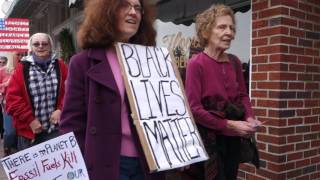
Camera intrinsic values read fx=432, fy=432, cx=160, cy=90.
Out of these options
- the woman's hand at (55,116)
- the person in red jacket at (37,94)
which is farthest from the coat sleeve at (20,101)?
the woman's hand at (55,116)

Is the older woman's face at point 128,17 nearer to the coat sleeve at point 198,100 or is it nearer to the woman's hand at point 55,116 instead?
the coat sleeve at point 198,100

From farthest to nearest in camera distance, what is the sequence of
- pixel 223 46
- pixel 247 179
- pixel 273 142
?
1. pixel 247 179
2. pixel 273 142
3. pixel 223 46

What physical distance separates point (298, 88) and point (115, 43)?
2.15m

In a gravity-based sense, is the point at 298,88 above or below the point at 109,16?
below

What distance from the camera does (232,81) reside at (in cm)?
274

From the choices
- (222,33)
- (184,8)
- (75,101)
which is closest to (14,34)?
(184,8)

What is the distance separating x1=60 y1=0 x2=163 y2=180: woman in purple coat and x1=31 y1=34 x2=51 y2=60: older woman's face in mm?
1886

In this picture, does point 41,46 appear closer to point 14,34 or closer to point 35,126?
point 35,126

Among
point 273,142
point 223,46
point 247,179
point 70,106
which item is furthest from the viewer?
point 247,179

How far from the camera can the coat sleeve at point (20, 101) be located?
3.82 metres

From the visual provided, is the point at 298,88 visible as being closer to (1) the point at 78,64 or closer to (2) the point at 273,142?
(2) the point at 273,142

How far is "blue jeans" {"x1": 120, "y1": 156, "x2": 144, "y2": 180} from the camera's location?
2.08m

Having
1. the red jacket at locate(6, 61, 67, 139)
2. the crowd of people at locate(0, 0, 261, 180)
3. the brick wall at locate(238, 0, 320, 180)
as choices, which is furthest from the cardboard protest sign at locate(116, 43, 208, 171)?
the red jacket at locate(6, 61, 67, 139)

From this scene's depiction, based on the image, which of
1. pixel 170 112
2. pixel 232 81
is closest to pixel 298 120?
pixel 232 81
